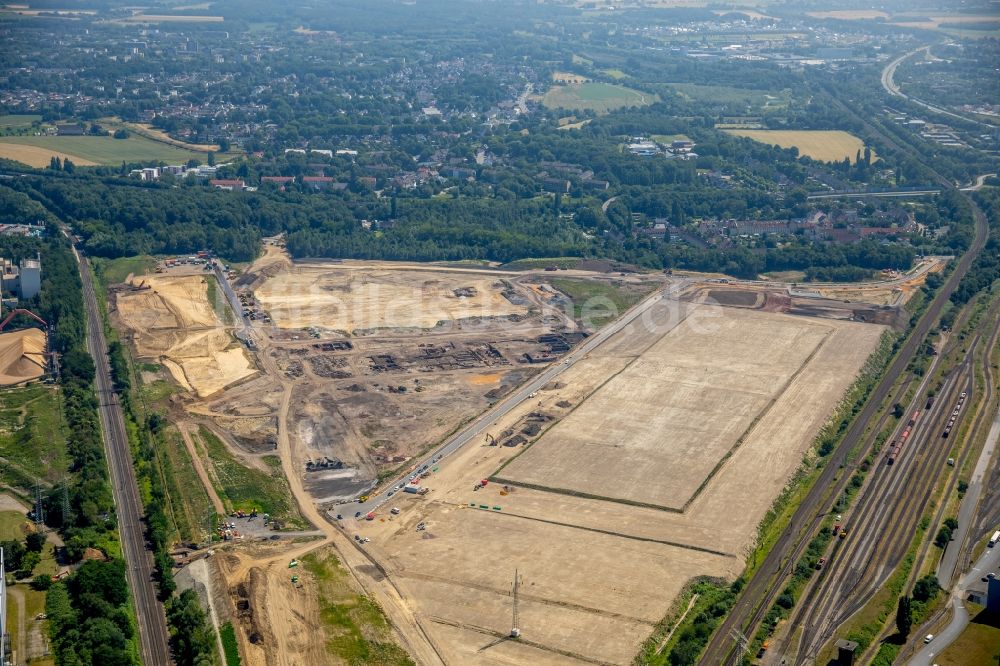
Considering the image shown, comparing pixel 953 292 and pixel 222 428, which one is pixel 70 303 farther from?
pixel 953 292

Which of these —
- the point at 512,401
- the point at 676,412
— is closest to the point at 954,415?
the point at 676,412

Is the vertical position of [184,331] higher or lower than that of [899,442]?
lower

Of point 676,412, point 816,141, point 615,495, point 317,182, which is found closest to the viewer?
point 615,495

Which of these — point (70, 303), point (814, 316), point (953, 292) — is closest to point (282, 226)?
point (70, 303)

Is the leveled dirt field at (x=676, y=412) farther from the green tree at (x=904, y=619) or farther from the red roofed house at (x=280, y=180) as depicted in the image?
the red roofed house at (x=280, y=180)

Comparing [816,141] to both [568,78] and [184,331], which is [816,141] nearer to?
Result: [568,78]

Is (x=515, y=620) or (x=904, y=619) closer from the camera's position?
(x=904, y=619)

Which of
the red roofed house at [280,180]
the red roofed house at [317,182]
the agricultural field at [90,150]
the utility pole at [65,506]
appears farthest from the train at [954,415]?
the agricultural field at [90,150]

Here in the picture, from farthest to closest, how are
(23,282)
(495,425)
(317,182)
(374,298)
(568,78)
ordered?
(568,78)
(317,182)
(374,298)
(23,282)
(495,425)
